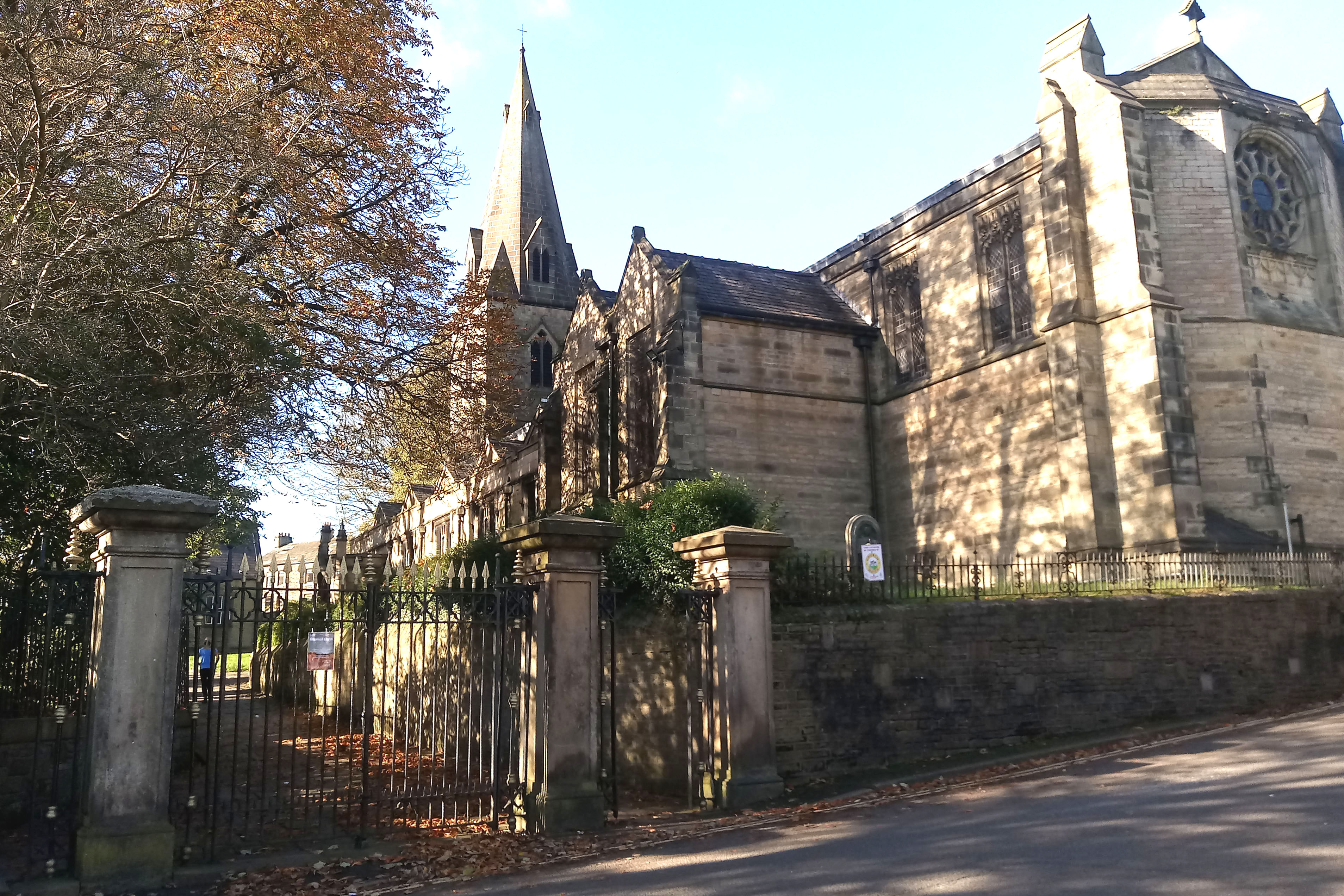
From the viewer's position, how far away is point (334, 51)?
14.1m

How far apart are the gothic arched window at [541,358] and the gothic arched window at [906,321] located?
24.5 m

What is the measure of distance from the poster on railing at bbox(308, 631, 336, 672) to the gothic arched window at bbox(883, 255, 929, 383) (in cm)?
1810

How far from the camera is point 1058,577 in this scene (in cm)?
1614

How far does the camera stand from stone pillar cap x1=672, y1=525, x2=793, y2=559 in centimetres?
1036

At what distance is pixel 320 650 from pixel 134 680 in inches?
53.2

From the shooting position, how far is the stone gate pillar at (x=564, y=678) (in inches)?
357

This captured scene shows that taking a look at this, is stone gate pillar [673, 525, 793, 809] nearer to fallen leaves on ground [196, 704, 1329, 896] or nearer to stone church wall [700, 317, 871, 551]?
fallen leaves on ground [196, 704, 1329, 896]

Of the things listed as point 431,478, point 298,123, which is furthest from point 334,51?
point 431,478

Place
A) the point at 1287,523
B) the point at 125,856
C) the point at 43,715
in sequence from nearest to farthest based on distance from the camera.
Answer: the point at 125,856 → the point at 43,715 → the point at 1287,523

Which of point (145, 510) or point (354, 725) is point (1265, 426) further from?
point (145, 510)

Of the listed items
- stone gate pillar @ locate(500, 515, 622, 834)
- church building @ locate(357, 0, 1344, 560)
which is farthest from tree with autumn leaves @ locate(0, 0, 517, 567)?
church building @ locate(357, 0, 1344, 560)

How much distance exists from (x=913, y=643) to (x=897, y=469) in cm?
1216

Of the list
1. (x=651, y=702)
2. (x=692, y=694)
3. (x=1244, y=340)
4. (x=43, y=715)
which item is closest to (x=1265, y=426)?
(x=1244, y=340)

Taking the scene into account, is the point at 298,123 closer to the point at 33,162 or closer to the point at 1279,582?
the point at 33,162
